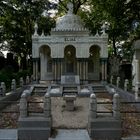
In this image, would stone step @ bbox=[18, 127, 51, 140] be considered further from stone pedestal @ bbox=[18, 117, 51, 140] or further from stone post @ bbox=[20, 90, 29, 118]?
stone post @ bbox=[20, 90, 29, 118]

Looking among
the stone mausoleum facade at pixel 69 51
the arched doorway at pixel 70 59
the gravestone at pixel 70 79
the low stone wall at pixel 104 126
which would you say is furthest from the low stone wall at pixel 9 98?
the low stone wall at pixel 104 126

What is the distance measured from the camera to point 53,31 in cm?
3291

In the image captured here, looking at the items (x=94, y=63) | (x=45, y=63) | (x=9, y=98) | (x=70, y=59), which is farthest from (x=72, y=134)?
(x=94, y=63)

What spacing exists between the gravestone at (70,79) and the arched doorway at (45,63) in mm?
3457

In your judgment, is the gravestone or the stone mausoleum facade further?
the stone mausoleum facade

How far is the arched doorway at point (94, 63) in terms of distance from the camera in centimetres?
3478

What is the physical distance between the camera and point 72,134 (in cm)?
1545

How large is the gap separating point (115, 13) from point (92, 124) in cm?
2582

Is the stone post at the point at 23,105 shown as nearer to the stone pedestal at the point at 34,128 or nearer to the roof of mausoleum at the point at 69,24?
the stone pedestal at the point at 34,128

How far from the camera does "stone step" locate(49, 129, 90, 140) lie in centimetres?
1481

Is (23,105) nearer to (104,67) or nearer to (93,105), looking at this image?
(93,105)

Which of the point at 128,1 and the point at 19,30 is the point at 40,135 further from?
the point at 19,30

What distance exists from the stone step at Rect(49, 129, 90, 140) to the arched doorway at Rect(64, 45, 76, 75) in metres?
18.1

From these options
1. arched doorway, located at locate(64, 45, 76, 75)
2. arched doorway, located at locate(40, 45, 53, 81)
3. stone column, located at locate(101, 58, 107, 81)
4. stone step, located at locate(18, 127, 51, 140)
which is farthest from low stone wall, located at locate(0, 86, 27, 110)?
stone column, located at locate(101, 58, 107, 81)
